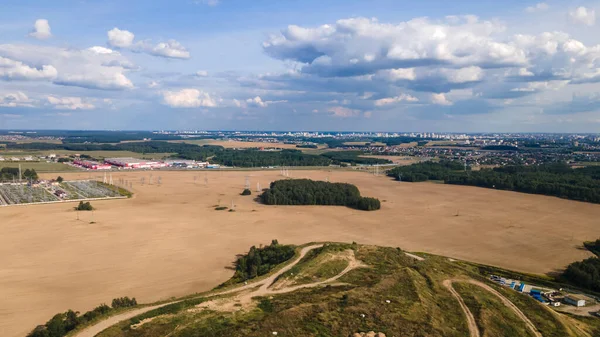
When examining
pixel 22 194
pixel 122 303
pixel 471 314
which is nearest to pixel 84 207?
pixel 22 194

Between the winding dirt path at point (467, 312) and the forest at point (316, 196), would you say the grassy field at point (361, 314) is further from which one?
the forest at point (316, 196)

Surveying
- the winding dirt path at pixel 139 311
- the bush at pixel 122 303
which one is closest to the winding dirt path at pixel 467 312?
the winding dirt path at pixel 139 311

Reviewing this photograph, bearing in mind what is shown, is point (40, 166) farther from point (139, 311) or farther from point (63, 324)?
point (139, 311)

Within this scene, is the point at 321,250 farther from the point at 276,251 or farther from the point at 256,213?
the point at 256,213

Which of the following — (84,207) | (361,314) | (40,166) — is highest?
(361,314)

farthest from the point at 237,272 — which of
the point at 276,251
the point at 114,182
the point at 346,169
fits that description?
the point at 346,169

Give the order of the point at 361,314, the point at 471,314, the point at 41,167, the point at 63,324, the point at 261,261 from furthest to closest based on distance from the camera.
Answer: the point at 41,167 < the point at 261,261 < the point at 471,314 < the point at 63,324 < the point at 361,314

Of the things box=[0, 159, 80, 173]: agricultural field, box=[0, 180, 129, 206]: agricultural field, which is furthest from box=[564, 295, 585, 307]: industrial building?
box=[0, 159, 80, 173]: agricultural field
